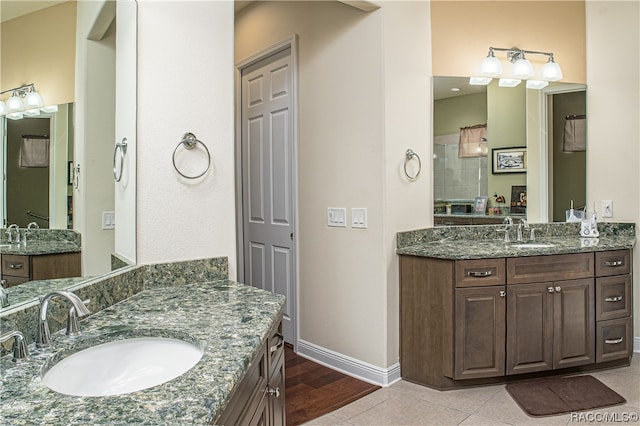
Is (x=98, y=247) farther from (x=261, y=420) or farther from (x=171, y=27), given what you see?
(x=171, y=27)

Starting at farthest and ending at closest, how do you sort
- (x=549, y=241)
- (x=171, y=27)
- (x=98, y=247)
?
1. (x=549, y=241)
2. (x=171, y=27)
3. (x=98, y=247)

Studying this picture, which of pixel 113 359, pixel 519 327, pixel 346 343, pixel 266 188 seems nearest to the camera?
pixel 113 359

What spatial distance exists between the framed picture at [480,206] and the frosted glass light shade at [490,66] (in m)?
0.94

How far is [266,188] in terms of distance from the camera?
3578 millimetres

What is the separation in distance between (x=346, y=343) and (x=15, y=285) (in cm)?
219

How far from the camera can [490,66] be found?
3.14 metres

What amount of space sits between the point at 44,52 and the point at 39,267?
58cm

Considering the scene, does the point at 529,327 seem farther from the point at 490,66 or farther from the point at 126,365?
the point at 126,365

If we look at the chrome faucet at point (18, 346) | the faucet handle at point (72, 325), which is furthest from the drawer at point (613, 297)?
the chrome faucet at point (18, 346)

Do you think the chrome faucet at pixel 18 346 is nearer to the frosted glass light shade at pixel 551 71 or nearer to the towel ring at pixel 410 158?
the towel ring at pixel 410 158

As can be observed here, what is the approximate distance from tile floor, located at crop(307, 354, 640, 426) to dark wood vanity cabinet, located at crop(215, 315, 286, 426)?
89 centimetres

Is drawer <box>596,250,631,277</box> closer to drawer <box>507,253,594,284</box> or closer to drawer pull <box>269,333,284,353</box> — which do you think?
drawer <box>507,253,594,284</box>

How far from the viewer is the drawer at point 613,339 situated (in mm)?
2754

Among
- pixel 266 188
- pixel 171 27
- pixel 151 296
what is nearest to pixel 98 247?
pixel 151 296
